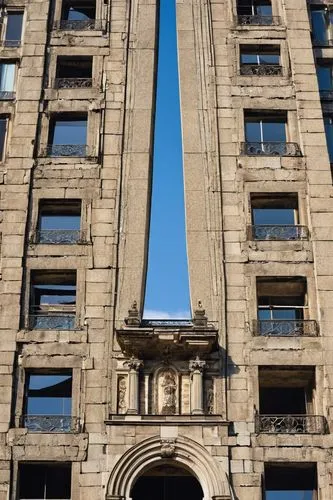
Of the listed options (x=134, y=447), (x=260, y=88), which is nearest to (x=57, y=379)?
(x=134, y=447)

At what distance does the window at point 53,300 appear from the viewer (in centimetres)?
3228

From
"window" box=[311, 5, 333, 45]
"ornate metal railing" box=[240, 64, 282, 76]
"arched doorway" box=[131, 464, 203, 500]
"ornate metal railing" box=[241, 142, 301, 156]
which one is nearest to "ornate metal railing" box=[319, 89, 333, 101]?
"ornate metal railing" box=[240, 64, 282, 76]

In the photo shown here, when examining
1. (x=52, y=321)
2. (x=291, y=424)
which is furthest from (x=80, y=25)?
(x=291, y=424)

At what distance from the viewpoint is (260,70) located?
38156 mm

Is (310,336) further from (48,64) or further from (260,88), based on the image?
(48,64)

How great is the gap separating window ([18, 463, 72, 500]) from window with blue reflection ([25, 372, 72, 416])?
1.90 metres

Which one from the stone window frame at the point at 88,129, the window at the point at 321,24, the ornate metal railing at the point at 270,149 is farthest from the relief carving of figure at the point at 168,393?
the window at the point at 321,24

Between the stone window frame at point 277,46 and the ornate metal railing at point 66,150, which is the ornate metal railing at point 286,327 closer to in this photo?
the ornate metal railing at point 66,150

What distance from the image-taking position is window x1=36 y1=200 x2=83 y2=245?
3391cm

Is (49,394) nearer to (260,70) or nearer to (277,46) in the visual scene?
(260,70)

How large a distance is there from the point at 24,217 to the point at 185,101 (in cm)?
853

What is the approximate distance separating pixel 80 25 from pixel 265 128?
9971mm

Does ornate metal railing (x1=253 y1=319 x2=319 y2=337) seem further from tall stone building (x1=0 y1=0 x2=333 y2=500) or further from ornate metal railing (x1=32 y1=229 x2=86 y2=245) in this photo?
ornate metal railing (x1=32 y1=229 x2=86 y2=245)

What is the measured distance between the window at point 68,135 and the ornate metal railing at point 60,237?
145 inches
